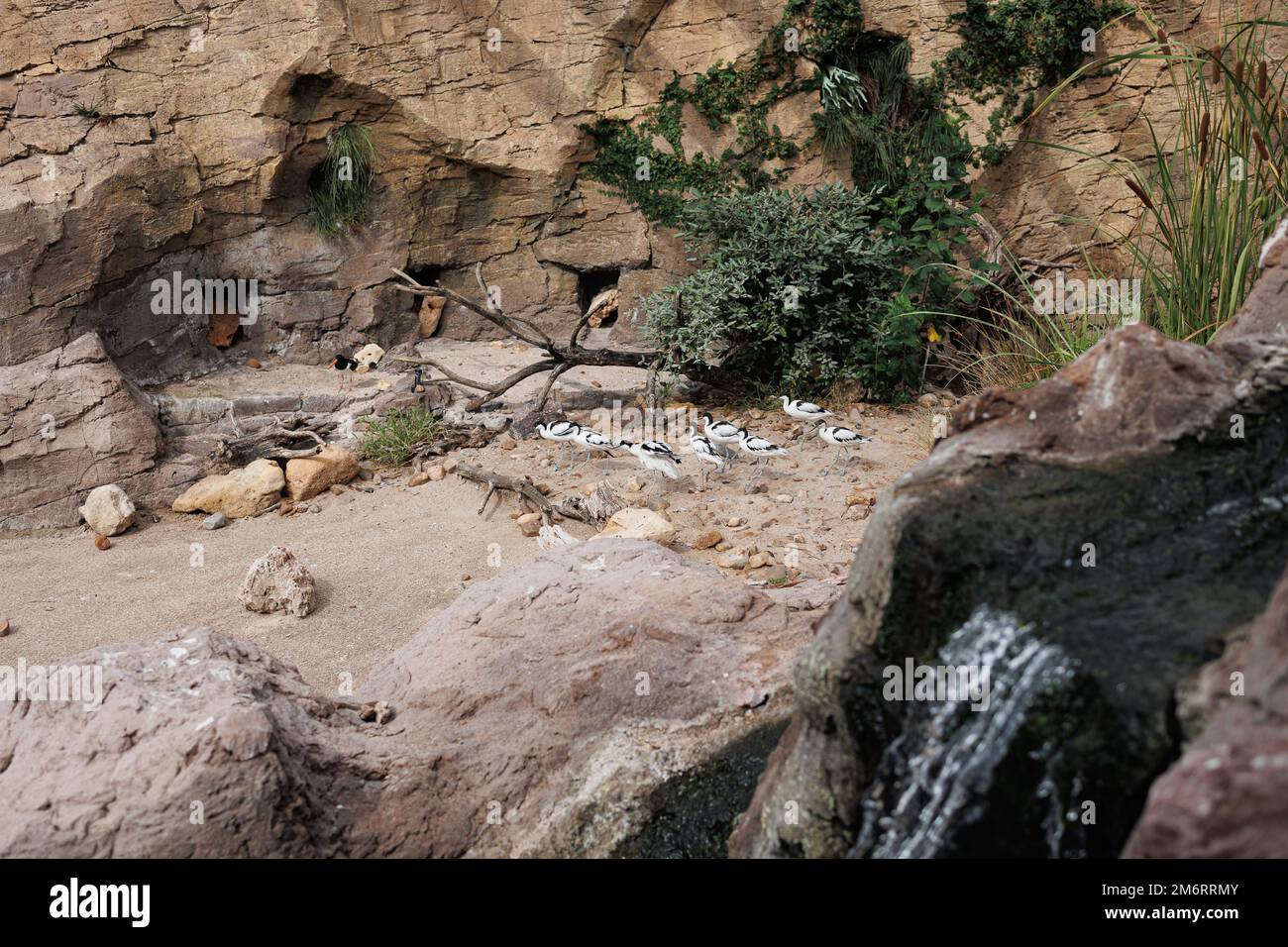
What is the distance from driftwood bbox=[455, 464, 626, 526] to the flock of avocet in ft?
1.34

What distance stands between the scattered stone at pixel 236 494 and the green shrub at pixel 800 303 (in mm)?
3380

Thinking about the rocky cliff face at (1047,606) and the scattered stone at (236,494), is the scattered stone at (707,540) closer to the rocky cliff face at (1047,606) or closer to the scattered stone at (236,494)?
the scattered stone at (236,494)

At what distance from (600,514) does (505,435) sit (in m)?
2.07

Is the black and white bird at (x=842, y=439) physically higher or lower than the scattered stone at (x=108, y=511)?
higher

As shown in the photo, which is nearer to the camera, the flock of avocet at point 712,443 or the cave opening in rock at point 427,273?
the flock of avocet at point 712,443

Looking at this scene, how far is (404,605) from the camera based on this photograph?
6.53m

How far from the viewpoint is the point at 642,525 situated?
6742 millimetres

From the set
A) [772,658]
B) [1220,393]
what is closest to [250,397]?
[772,658]

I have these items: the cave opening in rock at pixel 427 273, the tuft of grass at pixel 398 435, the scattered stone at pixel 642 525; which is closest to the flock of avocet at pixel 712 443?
the scattered stone at pixel 642 525

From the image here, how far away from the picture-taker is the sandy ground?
6309 mm

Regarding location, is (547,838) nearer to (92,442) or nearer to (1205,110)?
(1205,110)

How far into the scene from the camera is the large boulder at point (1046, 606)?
2.34 m

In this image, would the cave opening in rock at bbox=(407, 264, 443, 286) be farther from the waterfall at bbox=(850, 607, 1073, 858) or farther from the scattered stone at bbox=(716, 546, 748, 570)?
the waterfall at bbox=(850, 607, 1073, 858)

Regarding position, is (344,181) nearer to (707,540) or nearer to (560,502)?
(560,502)
